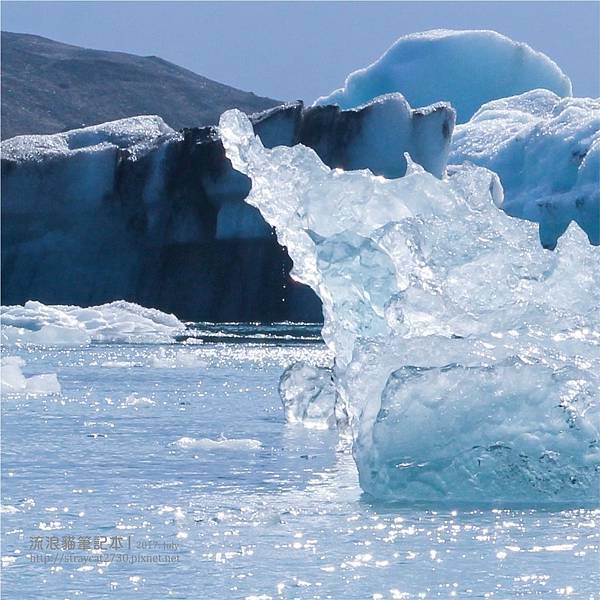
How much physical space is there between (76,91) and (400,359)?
46476mm

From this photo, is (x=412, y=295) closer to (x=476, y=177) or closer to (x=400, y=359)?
(x=400, y=359)

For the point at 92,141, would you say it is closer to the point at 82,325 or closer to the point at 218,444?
A: the point at 82,325

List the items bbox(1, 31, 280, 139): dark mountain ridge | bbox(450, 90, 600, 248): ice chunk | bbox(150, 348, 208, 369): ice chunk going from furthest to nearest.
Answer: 1. bbox(1, 31, 280, 139): dark mountain ridge
2. bbox(450, 90, 600, 248): ice chunk
3. bbox(150, 348, 208, 369): ice chunk

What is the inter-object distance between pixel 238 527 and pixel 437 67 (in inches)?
1114

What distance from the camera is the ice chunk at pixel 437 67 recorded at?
3092 centimetres

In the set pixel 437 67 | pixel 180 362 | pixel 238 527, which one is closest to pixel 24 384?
pixel 180 362

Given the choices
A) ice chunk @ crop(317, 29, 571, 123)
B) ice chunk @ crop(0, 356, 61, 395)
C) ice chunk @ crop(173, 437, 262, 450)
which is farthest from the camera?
ice chunk @ crop(317, 29, 571, 123)

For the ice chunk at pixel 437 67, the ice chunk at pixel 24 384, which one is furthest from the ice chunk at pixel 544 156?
the ice chunk at pixel 24 384

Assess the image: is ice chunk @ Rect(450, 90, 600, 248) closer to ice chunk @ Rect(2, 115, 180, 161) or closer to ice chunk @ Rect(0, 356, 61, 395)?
ice chunk @ Rect(2, 115, 180, 161)

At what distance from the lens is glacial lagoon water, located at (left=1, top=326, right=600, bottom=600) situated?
128 inches

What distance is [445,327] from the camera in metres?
5.47

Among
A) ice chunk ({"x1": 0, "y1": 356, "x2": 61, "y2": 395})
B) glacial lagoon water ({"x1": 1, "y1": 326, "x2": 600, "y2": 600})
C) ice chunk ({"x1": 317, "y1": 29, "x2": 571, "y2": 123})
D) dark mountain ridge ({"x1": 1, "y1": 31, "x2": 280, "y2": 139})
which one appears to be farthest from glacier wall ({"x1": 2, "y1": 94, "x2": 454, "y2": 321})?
dark mountain ridge ({"x1": 1, "y1": 31, "x2": 280, "y2": 139})

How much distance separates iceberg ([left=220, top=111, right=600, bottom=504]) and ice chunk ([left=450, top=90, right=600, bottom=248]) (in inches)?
715

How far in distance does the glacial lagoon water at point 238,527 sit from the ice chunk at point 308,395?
1.26 feet
